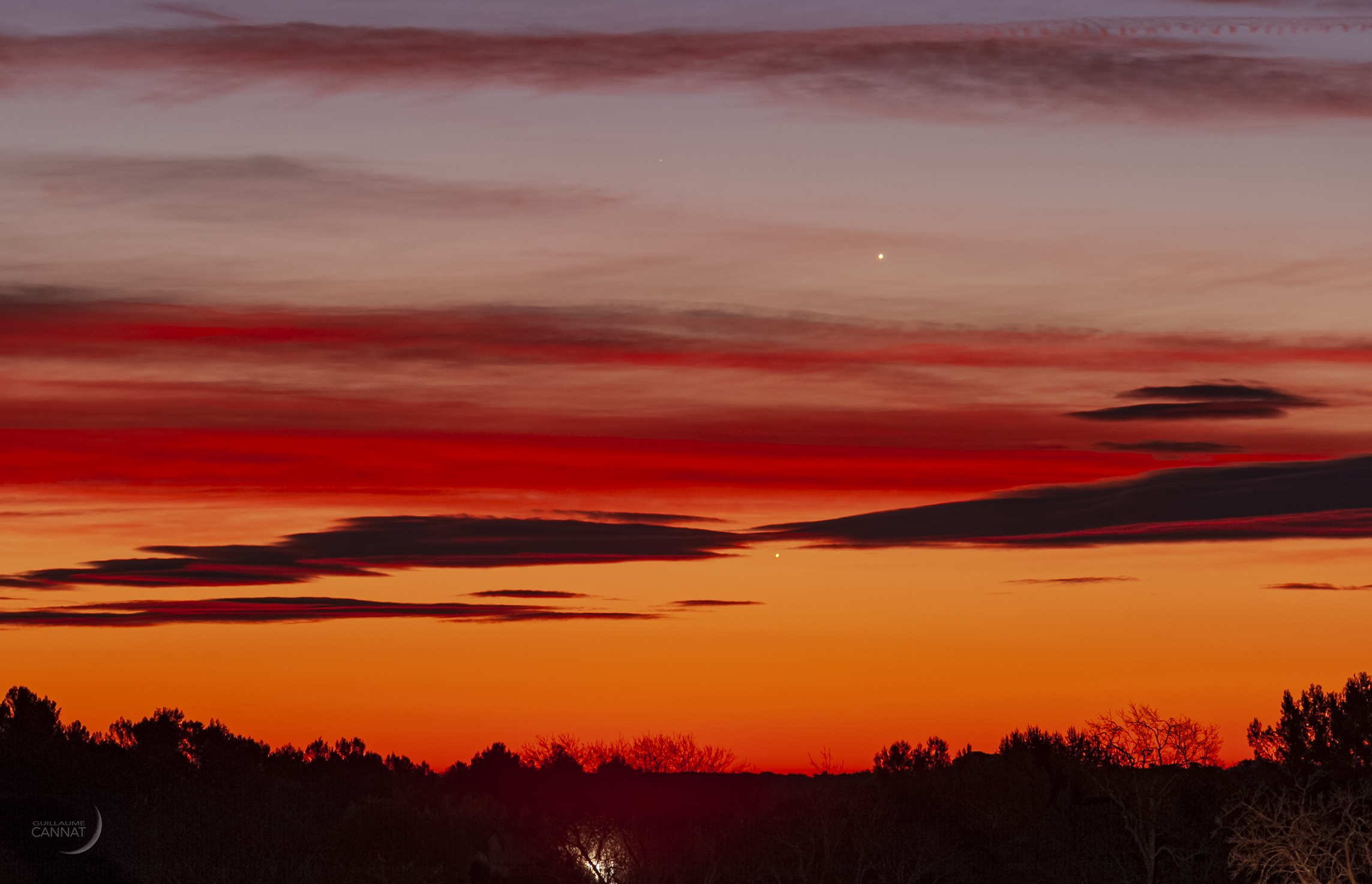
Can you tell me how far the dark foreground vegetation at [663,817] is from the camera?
86625mm

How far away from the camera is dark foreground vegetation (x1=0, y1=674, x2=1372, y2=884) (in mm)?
86625

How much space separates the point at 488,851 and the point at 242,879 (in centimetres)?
3185

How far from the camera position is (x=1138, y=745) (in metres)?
96.1

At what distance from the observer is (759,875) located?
95.2m

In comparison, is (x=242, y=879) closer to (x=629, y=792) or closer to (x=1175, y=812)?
(x=629, y=792)

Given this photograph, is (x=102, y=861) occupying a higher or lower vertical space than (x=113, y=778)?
lower

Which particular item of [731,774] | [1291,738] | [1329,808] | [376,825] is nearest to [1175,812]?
[1291,738]

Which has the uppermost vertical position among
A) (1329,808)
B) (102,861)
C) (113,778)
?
(113,778)

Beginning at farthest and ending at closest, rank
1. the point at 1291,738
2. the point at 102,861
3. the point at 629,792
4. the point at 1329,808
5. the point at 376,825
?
the point at 629,792 < the point at 1291,738 < the point at 376,825 < the point at 102,861 < the point at 1329,808

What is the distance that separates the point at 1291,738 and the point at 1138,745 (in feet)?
52.7

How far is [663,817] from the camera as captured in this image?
10719cm

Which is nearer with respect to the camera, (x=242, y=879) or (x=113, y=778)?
(x=242, y=879)

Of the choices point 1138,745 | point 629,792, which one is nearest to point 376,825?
point 629,792

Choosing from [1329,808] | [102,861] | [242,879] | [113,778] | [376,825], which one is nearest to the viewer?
[1329,808]
